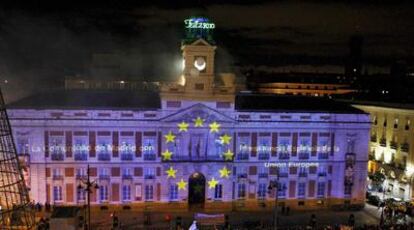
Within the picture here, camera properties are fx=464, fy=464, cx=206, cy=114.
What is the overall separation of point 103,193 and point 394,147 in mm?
40622

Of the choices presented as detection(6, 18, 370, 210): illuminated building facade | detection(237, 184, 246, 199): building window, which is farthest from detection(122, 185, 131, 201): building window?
detection(237, 184, 246, 199): building window

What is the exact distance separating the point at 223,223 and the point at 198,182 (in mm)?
9314

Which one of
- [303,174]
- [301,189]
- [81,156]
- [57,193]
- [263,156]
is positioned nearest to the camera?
[57,193]

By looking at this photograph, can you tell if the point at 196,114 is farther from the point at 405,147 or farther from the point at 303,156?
the point at 405,147

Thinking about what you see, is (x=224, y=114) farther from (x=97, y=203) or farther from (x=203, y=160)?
(x=97, y=203)

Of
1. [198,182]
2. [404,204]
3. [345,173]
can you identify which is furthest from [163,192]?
[404,204]

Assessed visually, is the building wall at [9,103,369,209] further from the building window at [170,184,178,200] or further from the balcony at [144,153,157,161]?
the building window at [170,184,178,200]

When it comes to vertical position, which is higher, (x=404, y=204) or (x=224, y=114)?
(x=224, y=114)

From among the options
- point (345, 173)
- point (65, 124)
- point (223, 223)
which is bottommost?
point (223, 223)

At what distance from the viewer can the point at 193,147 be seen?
55312 mm

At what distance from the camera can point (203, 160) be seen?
181 ft

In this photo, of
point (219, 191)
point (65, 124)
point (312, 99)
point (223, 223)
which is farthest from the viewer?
point (312, 99)

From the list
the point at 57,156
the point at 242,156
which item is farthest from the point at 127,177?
the point at 242,156

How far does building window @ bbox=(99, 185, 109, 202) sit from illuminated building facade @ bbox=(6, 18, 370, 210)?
115mm
